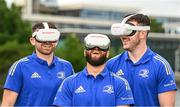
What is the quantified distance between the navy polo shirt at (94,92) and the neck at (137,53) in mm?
456

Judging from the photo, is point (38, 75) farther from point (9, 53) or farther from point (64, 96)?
→ point (9, 53)

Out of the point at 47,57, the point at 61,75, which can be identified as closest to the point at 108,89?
the point at 61,75

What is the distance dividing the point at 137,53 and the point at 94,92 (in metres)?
0.65

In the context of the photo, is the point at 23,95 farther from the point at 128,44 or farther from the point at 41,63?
the point at 128,44

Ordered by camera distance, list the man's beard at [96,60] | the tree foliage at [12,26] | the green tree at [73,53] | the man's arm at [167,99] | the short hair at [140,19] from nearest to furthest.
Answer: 1. the man's beard at [96,60]
2. the man's arm at [167,99]
3. the short hair at [140,19]
4. the green tree at [73,53]
5. the tree foliage at [12,26]

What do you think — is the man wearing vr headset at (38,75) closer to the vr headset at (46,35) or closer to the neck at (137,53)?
the vr headset at (46,35)

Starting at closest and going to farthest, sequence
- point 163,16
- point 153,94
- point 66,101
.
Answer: point 66,101
point 153,94
point 163,16

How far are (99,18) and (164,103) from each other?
242 ft

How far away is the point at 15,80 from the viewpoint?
193 inches

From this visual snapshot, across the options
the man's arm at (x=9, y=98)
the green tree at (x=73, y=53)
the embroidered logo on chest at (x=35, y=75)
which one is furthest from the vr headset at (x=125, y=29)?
the green tree at (x=73, y=53)

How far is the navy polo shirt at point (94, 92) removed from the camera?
4328 millimetres

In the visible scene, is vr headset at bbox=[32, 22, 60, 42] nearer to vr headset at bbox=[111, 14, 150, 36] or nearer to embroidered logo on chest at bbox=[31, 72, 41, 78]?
embroidered logo on chest at bbox=[31, 72, 41, 78]

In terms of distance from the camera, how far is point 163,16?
8869cm

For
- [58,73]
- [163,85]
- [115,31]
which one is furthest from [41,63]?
[163,85]
